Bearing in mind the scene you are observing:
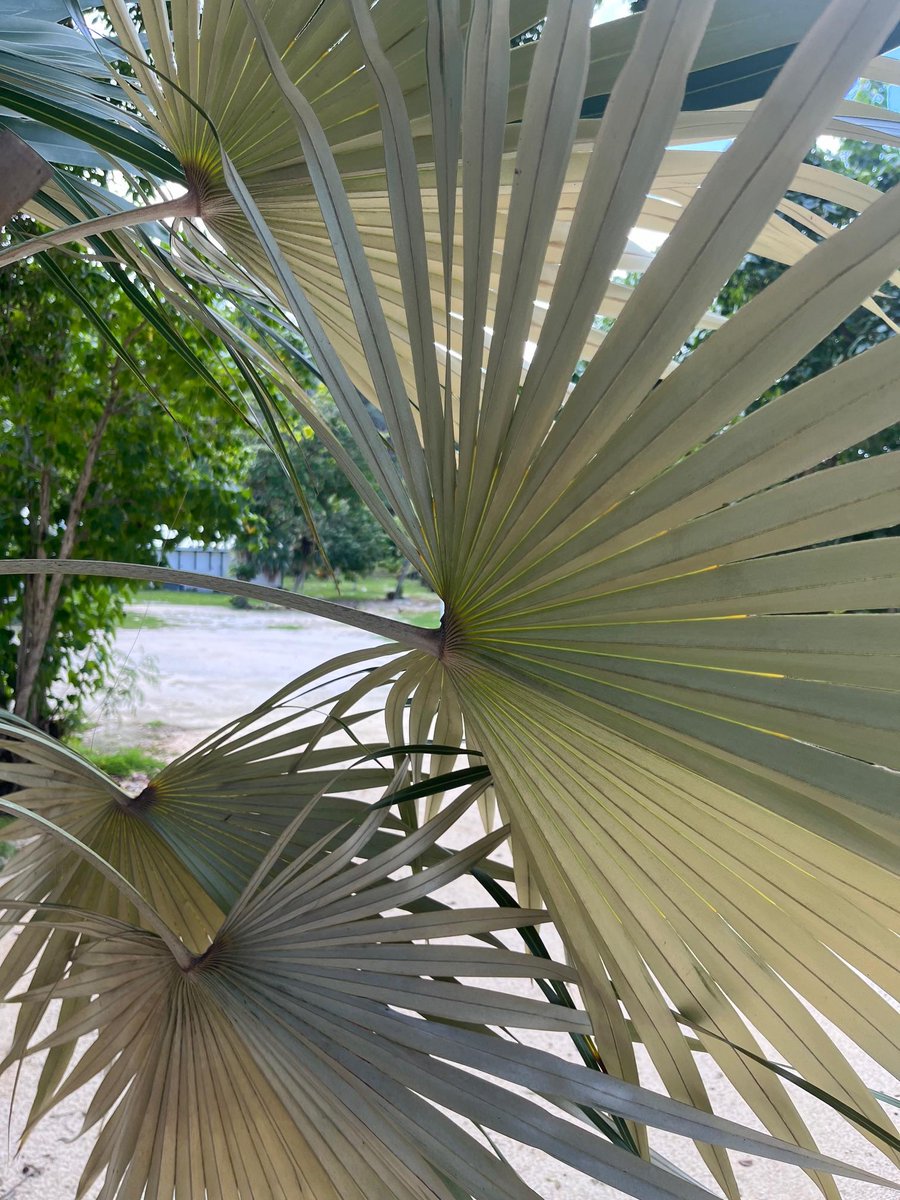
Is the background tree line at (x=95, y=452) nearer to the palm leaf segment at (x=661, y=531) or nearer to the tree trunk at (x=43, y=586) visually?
the tree trunk at (x=43, y=586)

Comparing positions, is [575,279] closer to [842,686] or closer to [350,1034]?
[842,686]

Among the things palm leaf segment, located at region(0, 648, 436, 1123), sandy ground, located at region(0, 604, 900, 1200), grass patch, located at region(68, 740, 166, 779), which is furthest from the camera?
grass patch, located at region(68, 740, 166, 779)

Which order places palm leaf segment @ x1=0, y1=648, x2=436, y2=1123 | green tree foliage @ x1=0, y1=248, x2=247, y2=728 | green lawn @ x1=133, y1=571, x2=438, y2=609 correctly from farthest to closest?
green lawn @ x1=133, y1=571, x2=438, y2=609 < green tree foliage @ x1=0, y1=248, x2=247, y2=728 < palm leaf segment @ x1=0, y1=648, x2=436, y2=1123

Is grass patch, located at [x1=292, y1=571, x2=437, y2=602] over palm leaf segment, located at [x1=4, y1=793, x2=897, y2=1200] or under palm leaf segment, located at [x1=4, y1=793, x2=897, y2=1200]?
over

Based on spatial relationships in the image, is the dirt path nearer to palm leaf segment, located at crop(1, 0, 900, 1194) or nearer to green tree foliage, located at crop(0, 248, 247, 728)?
green tree foliage, located at crop(0, 248, 247, 728)

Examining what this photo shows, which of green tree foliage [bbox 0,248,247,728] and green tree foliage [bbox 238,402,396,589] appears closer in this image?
green tree foliage [bbox 0,248,247,728]

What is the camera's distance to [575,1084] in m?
0.41

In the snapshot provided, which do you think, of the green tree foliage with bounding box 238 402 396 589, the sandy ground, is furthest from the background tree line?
the green tree foliage with bounding box 238 402 396 589

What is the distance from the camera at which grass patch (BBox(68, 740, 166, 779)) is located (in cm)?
357

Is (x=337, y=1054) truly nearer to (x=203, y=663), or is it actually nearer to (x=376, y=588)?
(x=203, y=663)

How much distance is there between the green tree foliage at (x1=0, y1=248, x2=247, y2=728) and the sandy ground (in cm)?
70

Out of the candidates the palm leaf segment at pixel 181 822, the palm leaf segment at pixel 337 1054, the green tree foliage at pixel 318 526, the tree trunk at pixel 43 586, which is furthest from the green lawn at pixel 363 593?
the palm leaf segment at pixel 337 1054

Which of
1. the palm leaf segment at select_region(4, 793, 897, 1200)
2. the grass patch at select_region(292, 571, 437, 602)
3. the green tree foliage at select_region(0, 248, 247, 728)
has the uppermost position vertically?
the green tree foliage at select_region(0, 248, 247, 728)

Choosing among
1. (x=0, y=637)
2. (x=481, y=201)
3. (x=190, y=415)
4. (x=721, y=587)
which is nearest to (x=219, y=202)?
(x=481, y=201)
